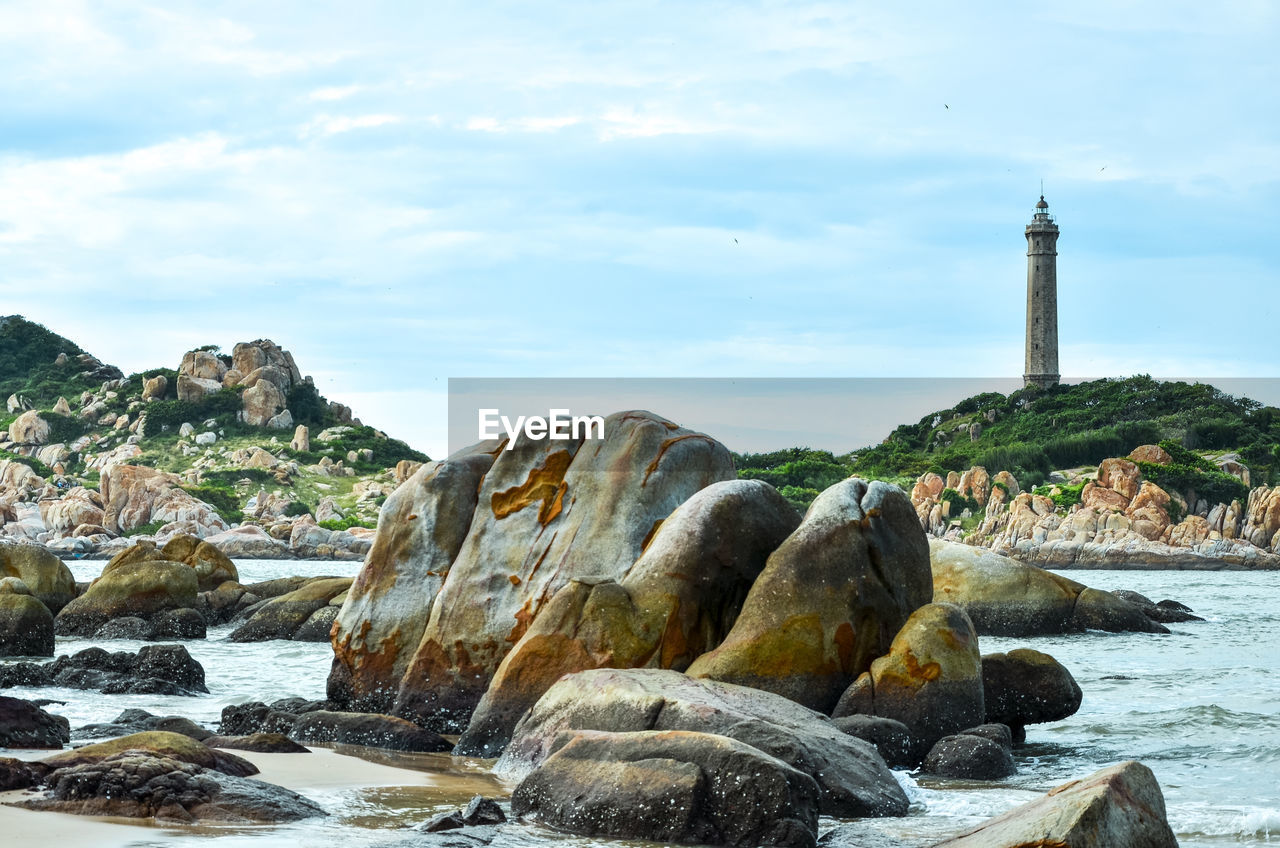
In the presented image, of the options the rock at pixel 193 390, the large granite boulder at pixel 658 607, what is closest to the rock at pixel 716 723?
the large granite boulder at pixel 658 607

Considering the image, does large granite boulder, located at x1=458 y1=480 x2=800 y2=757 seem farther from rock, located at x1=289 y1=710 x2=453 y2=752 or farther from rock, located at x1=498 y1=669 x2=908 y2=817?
rock, located at x1=498 y1=669 x2=908 y2=817

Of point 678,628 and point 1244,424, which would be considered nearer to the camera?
point 678,628

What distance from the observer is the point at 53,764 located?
8.75 metres

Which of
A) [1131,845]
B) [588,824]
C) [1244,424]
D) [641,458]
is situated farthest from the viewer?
[1244,424]

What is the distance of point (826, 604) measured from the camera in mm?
12133

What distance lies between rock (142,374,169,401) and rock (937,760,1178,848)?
115 m

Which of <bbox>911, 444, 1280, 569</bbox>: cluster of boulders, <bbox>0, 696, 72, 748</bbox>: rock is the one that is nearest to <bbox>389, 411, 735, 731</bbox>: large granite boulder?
<bbox>0, 696, 72, 748</bbox>: rock

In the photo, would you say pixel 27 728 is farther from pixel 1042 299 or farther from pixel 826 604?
pixel 1042 299

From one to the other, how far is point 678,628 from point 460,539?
347cm

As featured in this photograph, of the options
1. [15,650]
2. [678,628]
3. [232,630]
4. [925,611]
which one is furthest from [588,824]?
[232,630]

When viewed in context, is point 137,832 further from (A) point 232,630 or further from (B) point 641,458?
(A) point 232,630

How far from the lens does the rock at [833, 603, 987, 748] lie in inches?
456

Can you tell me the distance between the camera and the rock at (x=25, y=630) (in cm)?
2017

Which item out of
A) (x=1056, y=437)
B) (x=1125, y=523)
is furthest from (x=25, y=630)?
(x=1056, y=437)
